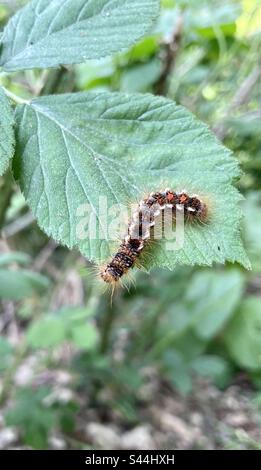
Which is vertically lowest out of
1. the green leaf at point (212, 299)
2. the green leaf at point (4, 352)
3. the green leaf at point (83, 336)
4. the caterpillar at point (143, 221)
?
the caterpillar at point (143, 221)

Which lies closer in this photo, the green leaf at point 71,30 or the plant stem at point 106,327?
the green leaf at point 71,30

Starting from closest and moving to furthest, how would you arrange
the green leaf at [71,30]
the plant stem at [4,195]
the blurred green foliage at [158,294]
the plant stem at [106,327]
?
the green leaf at [71,30]
the plant stem at [4,195]
the blurred green foliage at [158,294]
the plant stem at [106,327]

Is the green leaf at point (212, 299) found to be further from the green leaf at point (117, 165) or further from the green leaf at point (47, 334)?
the green leaf at point (117, 165)

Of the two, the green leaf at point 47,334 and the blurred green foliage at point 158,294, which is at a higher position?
the blurred green foliage at point 158,294

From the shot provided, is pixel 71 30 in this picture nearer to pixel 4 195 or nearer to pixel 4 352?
pixel 4 195

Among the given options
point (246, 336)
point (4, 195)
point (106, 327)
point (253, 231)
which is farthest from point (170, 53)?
point (246, 336)

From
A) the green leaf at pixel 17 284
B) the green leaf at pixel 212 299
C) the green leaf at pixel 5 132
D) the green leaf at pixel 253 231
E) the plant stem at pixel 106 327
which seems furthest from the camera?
the green leaf at pixel 253 231

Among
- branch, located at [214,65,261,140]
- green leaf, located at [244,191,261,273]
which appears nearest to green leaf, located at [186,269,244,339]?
green leaf, located at [244,191,261,273]

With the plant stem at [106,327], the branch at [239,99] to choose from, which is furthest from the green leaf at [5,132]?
the plant stem at [106,327]
